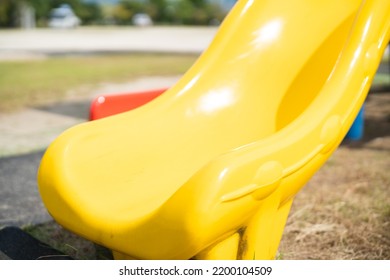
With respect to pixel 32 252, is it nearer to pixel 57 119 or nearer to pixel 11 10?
pixel 57 119

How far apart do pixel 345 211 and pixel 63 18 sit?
84.6 feet

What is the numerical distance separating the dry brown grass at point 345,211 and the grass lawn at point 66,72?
120 inches

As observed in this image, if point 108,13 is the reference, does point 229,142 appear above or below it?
above

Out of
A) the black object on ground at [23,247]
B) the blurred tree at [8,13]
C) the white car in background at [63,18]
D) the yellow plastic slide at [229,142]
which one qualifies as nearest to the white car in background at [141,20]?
the white car in background at [63,18]

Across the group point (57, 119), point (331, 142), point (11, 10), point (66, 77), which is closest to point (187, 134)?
point (331, 142)

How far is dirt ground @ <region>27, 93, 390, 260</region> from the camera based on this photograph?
2.04 metres

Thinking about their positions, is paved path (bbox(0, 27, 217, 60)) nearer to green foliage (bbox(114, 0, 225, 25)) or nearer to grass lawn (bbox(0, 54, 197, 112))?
grass lawn (bbox(0, 54, 197, 112))

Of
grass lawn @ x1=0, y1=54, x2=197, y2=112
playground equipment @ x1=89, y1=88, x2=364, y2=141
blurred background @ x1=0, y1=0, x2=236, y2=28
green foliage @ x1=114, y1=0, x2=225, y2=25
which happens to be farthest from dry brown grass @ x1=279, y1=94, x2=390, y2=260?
green foliage @ x1=114, y1=0, x2=225, y2=25

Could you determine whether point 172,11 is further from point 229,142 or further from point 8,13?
point 229,142

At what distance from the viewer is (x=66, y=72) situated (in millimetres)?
7574

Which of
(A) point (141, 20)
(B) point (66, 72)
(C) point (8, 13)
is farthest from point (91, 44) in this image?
(A) point (141, 20)

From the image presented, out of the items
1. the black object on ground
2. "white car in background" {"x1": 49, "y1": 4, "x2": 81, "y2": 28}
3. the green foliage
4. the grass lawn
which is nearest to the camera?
the black object on ground

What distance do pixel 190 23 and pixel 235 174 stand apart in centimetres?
2782

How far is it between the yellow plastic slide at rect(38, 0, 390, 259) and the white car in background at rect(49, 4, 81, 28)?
2504 centimetres
